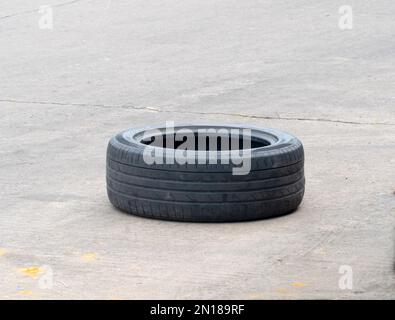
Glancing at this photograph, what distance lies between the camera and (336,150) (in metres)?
8.88

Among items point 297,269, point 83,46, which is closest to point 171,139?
point 297,269

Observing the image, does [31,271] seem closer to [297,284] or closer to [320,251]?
[297,284]

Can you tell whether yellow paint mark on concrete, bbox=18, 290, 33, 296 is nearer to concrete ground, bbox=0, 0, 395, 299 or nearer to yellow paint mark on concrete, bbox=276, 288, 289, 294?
concrete ground, bbox=0, 0, 395, 299

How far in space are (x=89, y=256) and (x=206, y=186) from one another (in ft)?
3.12

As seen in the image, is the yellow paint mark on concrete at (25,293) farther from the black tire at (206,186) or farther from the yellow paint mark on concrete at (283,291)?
the black tire at (206,186)

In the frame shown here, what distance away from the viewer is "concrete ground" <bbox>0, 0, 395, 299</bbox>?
588 cm

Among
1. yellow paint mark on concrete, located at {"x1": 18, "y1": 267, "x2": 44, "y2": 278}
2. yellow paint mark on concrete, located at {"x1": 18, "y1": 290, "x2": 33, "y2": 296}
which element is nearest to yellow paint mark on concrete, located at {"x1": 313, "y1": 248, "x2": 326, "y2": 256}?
yellow paint mark on concrete, located at {"x1": 18, "y1": 267, "x2": 44, "y2": 278}

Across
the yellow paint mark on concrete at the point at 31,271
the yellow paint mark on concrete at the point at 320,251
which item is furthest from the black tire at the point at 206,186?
the yellow paint mark on concrete at the point at 31,271

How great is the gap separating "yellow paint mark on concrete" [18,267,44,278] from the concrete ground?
1cm

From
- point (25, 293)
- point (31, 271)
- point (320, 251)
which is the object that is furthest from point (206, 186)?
point (25, 293)

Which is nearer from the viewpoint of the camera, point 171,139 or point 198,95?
point 171,139

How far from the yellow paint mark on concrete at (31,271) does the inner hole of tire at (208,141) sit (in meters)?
1.74

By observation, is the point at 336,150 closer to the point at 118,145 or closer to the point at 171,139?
the point at 171,139

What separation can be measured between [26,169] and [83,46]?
5685 millimetres
